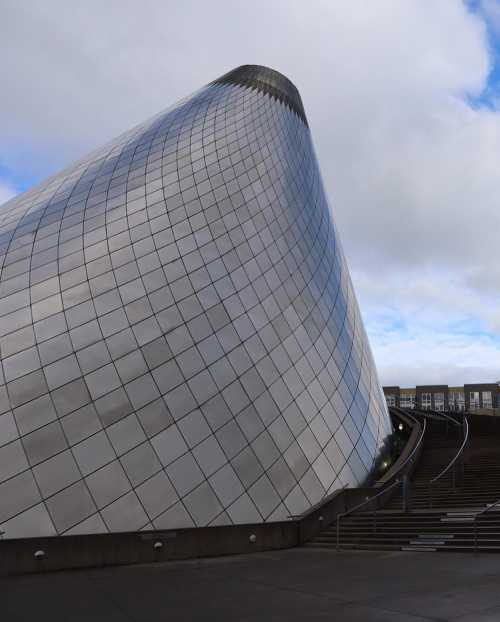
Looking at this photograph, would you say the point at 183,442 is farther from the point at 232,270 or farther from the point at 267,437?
the point at 232,270

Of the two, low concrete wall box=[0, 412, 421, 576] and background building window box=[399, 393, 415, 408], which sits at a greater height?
background building window box=[399, 393, 415, 408]

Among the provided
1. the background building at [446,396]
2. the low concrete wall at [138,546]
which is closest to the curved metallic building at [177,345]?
the low concrete wall at [138,546]

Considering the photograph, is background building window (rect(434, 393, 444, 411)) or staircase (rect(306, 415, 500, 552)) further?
background building window (rect(434, 393, 444, 411))

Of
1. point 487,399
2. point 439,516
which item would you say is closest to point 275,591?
point 439,516

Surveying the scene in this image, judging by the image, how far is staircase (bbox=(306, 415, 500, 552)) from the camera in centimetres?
1372

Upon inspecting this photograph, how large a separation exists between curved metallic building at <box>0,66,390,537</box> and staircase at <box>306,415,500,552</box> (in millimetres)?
2294

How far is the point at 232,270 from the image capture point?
24.3 meters

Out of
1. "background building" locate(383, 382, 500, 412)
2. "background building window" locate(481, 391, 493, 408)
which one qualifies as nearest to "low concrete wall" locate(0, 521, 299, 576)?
"background building" locate(383, 382, 500, 412)

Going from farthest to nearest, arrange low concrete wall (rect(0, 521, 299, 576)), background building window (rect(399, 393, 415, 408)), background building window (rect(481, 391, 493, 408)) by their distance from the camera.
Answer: background building window (rect(399, 393, 415, 408)) < background building window (rect(481, 391, 493, 408)) < low concrete wall (rect(0, 521, 299, 576))

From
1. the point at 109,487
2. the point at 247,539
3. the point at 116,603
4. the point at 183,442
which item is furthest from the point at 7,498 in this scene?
the point at 116,603

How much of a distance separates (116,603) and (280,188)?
79.9 ft

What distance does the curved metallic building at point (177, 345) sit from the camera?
16.8 metres

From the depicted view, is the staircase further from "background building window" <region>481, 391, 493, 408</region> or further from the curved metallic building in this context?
"background building window" <region>481, 391, 493, 408</region>

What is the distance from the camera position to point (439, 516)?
1535 cm
